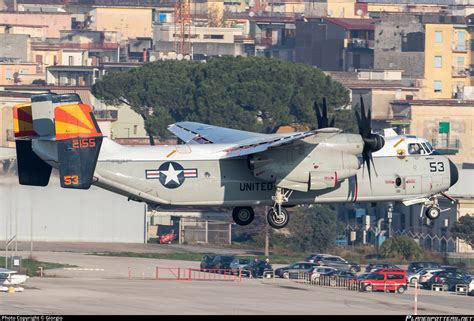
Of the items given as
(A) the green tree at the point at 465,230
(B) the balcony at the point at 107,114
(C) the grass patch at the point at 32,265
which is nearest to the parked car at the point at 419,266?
(A) the green tree at the point at 465,230

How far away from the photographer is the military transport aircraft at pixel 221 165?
65.4 metres

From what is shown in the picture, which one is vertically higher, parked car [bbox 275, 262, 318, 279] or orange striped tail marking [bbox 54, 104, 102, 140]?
orange striped tail marking [bbox 54, 104, 102, 140]

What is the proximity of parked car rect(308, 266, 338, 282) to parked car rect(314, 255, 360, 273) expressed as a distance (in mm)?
3419

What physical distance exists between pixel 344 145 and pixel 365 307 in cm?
3228

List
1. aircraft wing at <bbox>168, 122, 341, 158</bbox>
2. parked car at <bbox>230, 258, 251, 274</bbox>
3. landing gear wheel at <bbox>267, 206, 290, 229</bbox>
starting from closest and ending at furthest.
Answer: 1. aircraft wing at <bbox>168, 122, 341, 158</bbox>
2. landing gear wheel at <bbox>267, 206, 290, 229</bbox>
3. parked car at <bbox>230, 258, 251, 274</bbox>

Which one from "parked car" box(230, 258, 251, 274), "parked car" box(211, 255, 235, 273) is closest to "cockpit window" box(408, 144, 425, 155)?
"parked car" box(230, 258, 251, 274)

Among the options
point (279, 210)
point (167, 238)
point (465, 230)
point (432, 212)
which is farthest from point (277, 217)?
point (167, 238)

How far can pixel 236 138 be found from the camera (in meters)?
73.6

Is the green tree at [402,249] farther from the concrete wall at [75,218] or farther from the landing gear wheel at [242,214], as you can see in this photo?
the landing gear wheel at [242,214]

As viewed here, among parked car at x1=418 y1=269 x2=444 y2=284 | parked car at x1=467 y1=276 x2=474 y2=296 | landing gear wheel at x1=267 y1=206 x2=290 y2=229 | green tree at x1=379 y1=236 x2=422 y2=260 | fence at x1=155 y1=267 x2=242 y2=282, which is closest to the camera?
landing gear wheel at x1=267 y1=206 x2=290 y2=229

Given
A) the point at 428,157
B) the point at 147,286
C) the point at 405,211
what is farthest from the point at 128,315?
the point at 405,211

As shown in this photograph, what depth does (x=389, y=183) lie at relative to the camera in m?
69.9

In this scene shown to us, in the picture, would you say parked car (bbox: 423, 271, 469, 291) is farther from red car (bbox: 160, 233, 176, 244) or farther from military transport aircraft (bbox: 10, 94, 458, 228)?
military transport aircraft (bbox: 10, 94, 458, 228)

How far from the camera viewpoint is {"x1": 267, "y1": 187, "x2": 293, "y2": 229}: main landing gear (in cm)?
6825
